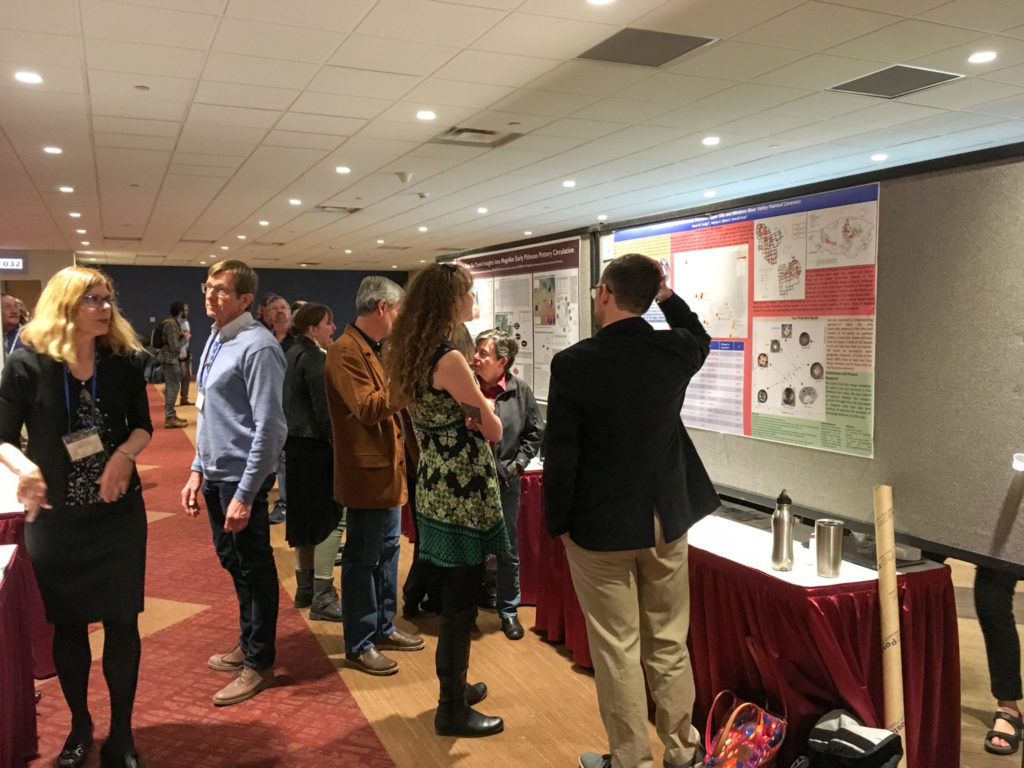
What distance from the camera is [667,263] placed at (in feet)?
10.3

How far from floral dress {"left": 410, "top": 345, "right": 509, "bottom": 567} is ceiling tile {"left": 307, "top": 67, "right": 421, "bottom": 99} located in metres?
3.38

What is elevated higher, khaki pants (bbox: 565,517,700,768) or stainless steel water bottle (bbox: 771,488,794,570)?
stainless steel water bottle (bbox: 771,488,794,570)

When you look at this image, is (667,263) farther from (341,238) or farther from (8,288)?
(8,288)

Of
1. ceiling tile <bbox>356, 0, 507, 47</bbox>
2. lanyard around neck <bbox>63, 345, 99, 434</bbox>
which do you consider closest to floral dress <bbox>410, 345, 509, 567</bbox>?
lanyard around neck <bbox>63, 345, 99, 434</bbox>

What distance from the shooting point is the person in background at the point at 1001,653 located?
243 centimetres

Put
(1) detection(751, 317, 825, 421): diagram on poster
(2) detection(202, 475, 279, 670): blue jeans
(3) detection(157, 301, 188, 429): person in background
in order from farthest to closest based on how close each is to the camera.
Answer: (3) detection(157, 301, 188, 429): person in background → (2) detection(202, 475, 279, 670): blue jeans → (1) detection(751, 317, 825, 421): diagram on poster

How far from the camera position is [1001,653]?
2504 mm

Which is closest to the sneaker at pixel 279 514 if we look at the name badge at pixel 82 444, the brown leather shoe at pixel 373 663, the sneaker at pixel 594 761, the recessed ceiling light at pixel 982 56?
the brown leather shoe at pixel 373 663

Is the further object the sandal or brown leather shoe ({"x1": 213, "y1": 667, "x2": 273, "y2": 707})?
brown leather shoe ({"x1": 213, "y1": 667, "x2": 273, "y2": 707})

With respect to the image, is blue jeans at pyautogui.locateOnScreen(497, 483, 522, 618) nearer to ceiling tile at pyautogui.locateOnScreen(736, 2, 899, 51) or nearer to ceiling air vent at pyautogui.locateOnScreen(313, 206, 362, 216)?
ceiling tile at pyautogui.locateOnScreen(736, 2, 899, 51)

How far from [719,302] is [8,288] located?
1947cm

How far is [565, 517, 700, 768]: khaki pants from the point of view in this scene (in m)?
2.04

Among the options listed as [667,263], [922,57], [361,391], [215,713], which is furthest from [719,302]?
[922,57]

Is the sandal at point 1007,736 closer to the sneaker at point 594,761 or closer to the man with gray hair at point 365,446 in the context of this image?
the sneaker at point 594,761
